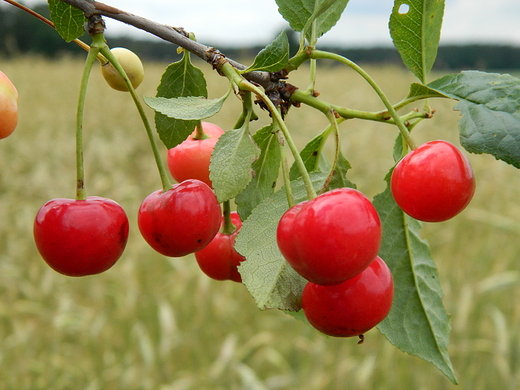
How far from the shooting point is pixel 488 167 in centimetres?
478

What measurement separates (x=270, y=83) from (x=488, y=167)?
467 cm

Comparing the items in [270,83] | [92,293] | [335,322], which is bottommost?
[92,293]

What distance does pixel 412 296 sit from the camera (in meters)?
0.75

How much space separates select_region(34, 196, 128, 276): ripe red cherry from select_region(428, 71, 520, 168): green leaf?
0.42 metres

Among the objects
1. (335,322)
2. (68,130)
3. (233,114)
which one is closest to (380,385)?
A: (335,322)

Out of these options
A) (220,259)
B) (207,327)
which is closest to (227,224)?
(220,259)

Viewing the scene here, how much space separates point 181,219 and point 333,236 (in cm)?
21

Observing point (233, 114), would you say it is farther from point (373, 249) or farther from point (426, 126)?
point (373, 249)

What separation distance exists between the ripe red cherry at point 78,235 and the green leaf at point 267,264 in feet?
0.59

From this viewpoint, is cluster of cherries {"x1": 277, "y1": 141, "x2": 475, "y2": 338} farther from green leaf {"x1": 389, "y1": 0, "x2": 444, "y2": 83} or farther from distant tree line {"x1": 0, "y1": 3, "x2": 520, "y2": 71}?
distant tree line {"x1": 0, "y1": 3, "x2": 520, "y2": 71}

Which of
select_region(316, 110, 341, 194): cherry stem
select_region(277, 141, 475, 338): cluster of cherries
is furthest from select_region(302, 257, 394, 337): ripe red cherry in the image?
select_region(316, 110, 341, 194): cherry stem

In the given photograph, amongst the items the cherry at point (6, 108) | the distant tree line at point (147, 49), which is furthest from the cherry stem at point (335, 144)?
the distant tree line at point (147, 49)

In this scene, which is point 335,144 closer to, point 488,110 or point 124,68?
point 488,110

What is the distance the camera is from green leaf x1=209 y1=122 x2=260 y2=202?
55cm
